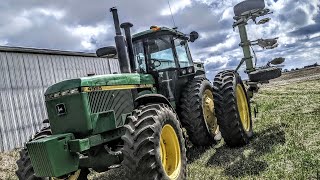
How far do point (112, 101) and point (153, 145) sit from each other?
1.22 metres

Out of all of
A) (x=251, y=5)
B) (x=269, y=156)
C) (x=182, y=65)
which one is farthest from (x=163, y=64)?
(x=251, y=5)

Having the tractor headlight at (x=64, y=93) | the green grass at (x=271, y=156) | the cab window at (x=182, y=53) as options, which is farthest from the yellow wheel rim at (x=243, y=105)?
the tractor headlight at (x=64, y=93)

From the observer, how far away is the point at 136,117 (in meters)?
4.73

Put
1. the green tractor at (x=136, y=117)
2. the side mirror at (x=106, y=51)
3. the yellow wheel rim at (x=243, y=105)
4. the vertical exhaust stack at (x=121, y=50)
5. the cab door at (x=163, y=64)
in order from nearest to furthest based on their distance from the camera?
the green tractor at (x=136, y=117) < the vertical exhaust stack at (x=121, y=50) < the side mirror at (x=106, y=51) < the cab door at (x=163, y=64) < the yellow wheel rim at (x=243, y=105)

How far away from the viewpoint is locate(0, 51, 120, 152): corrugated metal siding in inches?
517

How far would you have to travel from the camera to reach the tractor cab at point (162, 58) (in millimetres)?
6871

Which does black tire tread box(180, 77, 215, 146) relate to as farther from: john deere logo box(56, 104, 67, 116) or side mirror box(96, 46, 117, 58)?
john deere logo box(56, 104, 67, 116)

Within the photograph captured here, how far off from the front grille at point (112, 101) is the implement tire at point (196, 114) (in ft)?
5.26

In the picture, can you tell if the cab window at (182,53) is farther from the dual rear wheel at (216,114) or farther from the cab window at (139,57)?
the cab window at (139,57)

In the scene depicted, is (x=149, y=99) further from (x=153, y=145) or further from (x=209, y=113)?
(x=209, y=113)

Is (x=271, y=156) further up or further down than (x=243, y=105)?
further down

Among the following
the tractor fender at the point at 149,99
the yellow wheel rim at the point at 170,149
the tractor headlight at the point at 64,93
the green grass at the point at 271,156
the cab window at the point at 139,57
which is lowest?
the green grass at the point at 271,156

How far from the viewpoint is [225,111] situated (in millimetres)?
6805

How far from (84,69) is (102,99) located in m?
13.3
